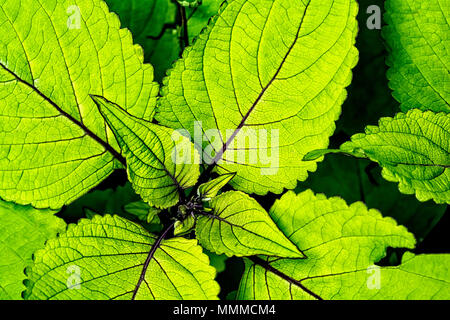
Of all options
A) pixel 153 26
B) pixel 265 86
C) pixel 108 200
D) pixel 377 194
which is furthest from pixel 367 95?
pixel 108 200

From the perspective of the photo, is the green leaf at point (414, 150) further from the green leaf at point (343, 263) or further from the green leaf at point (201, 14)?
the green leaf at point (201, 14)

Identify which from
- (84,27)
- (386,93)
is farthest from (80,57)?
(386,93)

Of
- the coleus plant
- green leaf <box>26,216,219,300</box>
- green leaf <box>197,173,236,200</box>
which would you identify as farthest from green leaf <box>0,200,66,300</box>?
green leaf <box>197,173,236,200</box>

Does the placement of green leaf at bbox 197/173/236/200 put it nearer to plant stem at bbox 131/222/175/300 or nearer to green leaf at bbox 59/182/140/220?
plant stem at bbox 131/222/175/300

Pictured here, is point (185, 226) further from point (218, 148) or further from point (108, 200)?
point (108, 200)

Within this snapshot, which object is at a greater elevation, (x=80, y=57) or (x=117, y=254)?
(x=80, y=57)

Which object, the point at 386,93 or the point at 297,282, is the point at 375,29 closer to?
the point at 386,93
